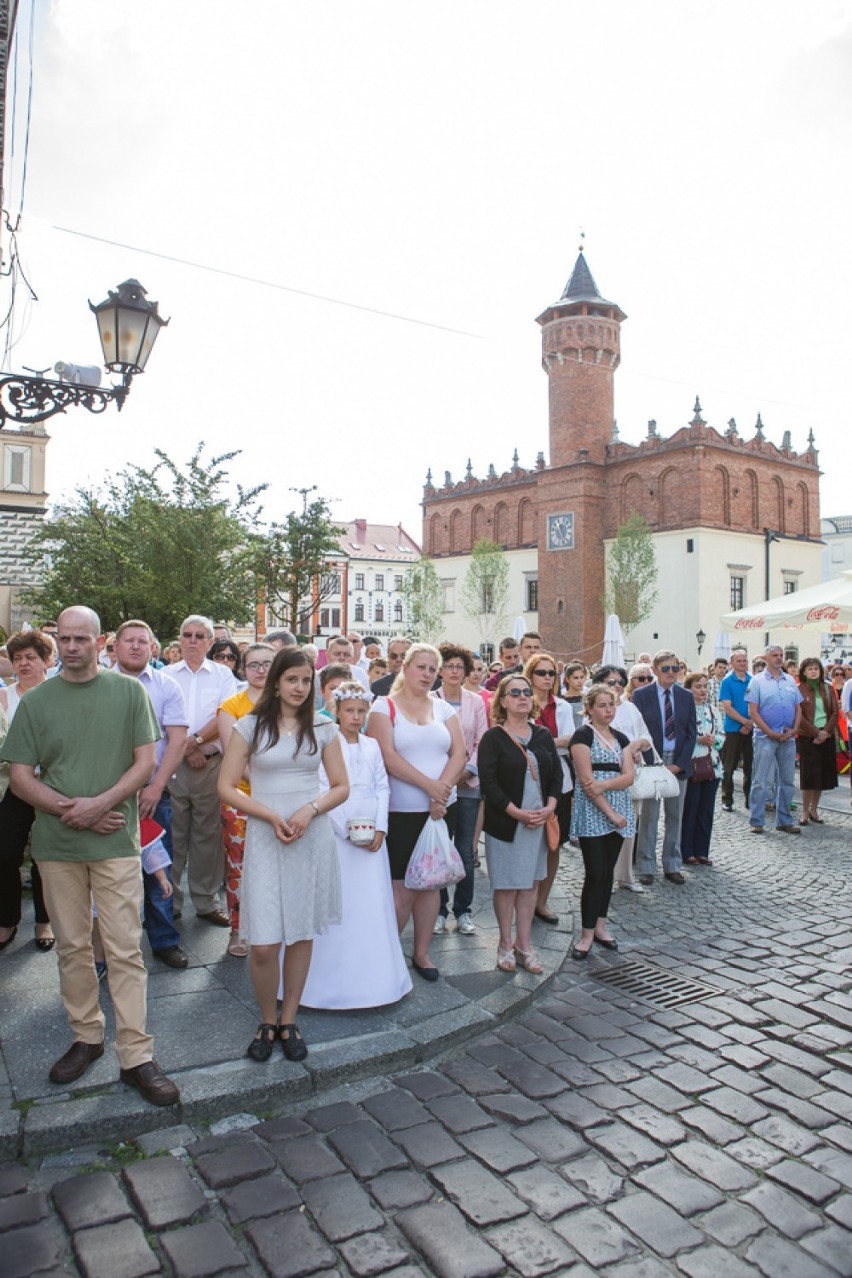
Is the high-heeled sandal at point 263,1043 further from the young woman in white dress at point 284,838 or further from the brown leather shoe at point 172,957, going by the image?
the brown leather shoe at point 172,957

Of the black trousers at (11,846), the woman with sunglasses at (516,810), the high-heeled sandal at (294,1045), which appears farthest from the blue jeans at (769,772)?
the black trousers at (11,846)

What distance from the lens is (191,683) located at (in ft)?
20.9

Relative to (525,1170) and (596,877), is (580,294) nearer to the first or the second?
(596,877)

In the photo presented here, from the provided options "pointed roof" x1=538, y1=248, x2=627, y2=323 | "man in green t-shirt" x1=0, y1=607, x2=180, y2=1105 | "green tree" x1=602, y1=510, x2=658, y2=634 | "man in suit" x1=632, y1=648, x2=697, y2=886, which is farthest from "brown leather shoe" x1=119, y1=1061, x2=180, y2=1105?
"pointed roof" x1=538, y1=248, x2=627, y2=323

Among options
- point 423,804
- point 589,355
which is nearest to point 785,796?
point 423,804

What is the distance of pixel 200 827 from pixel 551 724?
301cm

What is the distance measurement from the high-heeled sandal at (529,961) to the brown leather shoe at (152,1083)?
2.36 metres

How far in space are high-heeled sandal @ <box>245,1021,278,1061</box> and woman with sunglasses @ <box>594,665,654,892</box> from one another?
3329 millimetres

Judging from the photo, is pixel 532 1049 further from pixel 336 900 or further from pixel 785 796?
pixel 785 796

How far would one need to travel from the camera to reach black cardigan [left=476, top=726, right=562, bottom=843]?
18.2 feet

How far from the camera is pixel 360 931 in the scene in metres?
4.80

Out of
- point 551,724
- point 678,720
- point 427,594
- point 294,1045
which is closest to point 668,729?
point 678,720

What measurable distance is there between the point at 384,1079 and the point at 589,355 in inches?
1808

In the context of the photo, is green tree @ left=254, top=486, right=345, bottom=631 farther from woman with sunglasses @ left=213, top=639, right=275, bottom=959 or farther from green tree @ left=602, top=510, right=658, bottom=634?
green tree @ left=602, top=510, right=658, bottom=634
